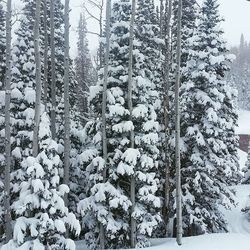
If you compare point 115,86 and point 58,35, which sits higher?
point 58,35

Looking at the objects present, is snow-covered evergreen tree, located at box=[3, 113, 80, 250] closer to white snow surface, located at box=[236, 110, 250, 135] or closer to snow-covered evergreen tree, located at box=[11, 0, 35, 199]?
snow-covered evergreen tree, located at box=[11, 0, 35, 199]

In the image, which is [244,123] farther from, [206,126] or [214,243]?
[214,243]

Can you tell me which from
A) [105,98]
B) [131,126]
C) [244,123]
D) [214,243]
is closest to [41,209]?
[131,126]

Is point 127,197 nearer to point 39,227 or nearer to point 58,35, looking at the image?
point 39,227

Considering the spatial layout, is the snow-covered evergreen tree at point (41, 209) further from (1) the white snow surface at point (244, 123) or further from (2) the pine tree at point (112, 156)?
(1) the white snow surface at point (244, 123)

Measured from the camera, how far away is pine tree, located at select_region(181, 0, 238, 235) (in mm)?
19359

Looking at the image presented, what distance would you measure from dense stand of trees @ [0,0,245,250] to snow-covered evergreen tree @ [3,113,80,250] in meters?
0.71

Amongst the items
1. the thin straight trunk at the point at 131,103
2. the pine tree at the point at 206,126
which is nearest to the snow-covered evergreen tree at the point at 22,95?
the thin straight trunk at the point at 131,103

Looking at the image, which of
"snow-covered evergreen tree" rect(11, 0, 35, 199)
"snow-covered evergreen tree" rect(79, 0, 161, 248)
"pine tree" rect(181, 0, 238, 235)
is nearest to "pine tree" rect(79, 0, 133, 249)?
"snow-covered evergreen tree" rect(79, 0, 161, 248)

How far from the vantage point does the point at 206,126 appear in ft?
64.1

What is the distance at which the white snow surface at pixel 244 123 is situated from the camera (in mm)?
75250

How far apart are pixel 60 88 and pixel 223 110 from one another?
Answer: 10.2 meters

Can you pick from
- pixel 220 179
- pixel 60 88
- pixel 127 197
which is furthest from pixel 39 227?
pixel 60 88

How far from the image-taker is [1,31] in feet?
81.3
